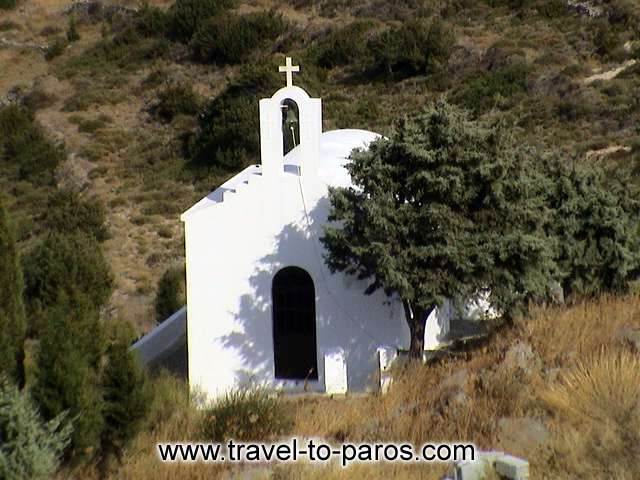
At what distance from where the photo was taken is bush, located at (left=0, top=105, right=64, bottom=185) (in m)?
32.3

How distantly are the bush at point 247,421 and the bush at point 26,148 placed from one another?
2650 cm

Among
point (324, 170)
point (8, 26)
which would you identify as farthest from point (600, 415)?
point (8, 26)

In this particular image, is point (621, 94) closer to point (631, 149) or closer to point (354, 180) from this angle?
point (631, 149)

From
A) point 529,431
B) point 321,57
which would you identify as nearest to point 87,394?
point 529,431

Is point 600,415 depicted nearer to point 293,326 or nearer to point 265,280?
point 293,326

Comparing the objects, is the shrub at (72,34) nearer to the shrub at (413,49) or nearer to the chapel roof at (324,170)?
the shrub at (413,49)

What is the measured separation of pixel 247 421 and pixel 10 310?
8.80ft

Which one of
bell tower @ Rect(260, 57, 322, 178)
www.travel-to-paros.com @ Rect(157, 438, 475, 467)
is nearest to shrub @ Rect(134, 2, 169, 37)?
bell tower @ Rect(260, 57, 322, 178)

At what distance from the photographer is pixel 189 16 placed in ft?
142

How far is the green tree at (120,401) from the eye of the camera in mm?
7324

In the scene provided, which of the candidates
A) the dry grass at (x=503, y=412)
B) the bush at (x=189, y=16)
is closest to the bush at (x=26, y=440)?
the dry grass at (x=503, y=412)

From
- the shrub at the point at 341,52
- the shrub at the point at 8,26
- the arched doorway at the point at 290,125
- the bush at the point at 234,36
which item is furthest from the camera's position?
the shrub at the point at 8,26

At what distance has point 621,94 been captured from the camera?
29.3 meters

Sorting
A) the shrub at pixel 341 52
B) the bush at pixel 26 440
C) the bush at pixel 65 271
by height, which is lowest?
the shrub at pixel 341 52
